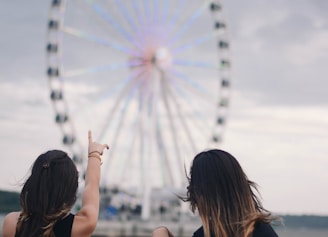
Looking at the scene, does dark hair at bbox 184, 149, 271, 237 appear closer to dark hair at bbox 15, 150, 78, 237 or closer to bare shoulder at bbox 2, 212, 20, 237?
dark hair at bbox 15, 150, 78, 237

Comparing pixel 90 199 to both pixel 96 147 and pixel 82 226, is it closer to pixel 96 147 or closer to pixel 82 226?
pixel 82 226

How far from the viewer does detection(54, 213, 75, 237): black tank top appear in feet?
10.4

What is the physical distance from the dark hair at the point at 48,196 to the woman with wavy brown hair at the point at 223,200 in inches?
18.2

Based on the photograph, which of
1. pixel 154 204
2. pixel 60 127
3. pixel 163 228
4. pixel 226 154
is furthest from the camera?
pixel 154 204

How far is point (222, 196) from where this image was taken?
118 inches

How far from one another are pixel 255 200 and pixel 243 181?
108 millimetres

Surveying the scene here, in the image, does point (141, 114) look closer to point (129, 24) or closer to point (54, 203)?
point (129, 24)

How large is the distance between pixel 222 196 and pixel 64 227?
0.68m

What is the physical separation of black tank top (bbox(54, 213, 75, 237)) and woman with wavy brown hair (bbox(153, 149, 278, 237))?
46 centimetres

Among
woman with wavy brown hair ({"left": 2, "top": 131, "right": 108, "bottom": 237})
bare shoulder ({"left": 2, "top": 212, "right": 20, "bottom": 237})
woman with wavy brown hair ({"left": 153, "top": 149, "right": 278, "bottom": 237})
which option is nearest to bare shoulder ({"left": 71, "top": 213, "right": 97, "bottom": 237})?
woman with wavy brown hair ({"left": 2, "top": 131, "right": 108, "bottom": 237})

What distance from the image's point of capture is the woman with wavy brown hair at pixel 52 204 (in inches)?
123

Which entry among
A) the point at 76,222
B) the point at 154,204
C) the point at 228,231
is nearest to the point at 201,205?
the point at 228,231

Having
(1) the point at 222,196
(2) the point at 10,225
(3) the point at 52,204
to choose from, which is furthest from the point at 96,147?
(1) the point at 222,196

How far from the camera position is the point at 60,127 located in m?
31.2
